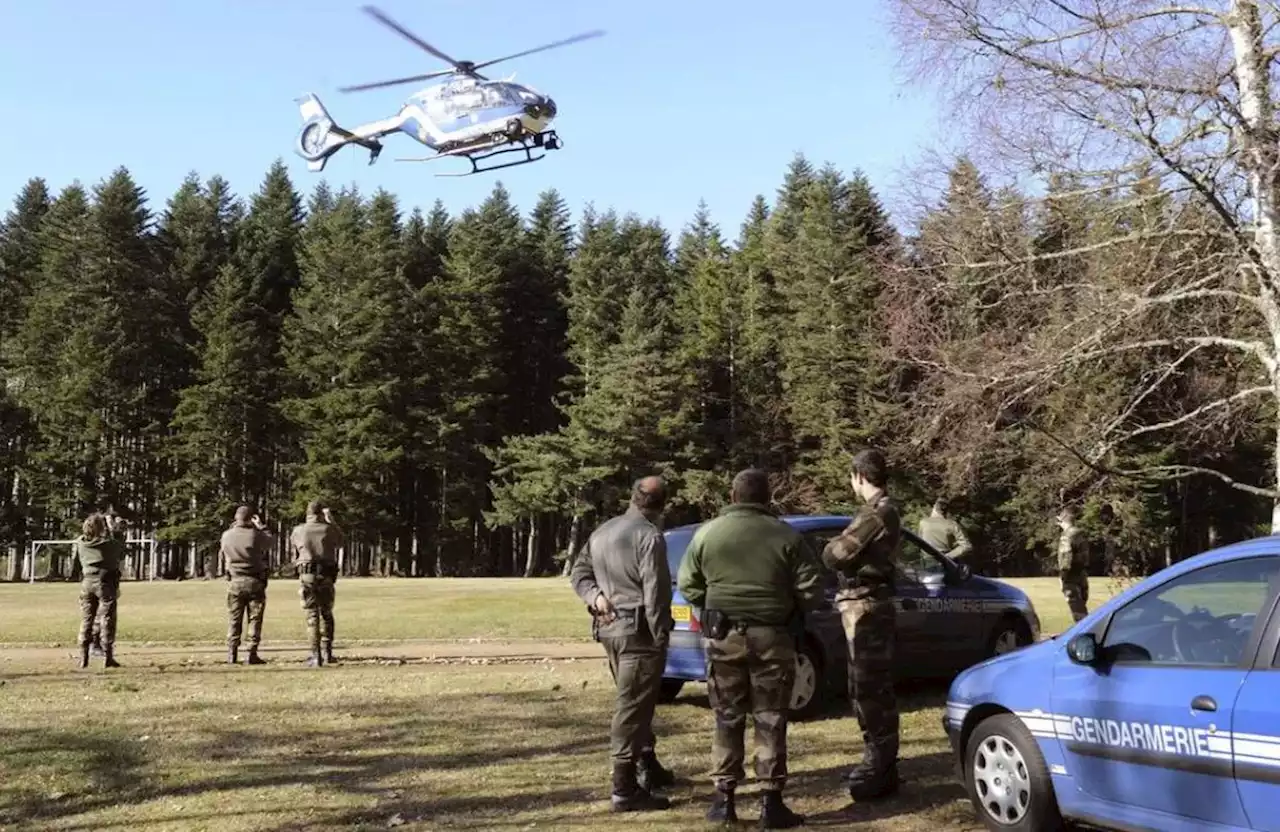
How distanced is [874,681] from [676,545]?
3.59m

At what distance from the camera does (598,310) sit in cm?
6144

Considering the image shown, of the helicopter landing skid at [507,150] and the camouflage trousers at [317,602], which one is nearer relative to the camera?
the camouflage trousers at [317,602]

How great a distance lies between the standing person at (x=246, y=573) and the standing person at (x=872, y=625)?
29.8 feet

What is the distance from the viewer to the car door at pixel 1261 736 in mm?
4430

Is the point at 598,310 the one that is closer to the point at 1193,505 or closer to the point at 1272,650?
the point at 1193,505

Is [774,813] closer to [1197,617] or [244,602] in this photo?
[1197,617]

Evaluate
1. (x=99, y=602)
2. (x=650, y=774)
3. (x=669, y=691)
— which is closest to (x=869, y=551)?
(x=650, y=774)

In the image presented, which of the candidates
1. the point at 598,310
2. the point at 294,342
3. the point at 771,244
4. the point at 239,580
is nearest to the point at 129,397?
the point at 294,342

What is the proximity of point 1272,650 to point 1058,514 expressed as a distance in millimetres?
9969

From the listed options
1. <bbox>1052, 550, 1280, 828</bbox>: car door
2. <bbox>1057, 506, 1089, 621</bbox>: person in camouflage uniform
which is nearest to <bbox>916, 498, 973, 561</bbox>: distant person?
<bbox>1057, 506, 1089, 621</bbox>: person in camouflage uniform

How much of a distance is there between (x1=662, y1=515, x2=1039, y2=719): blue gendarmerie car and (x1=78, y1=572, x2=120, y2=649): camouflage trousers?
711cm

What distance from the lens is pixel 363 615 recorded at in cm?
2286

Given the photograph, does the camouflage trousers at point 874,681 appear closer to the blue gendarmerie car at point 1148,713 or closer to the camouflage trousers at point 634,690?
the blue gendarmerie car at point 1148,713

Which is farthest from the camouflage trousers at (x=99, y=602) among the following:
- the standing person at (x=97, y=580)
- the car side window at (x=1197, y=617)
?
the car side window at (x=1197, y=617)
